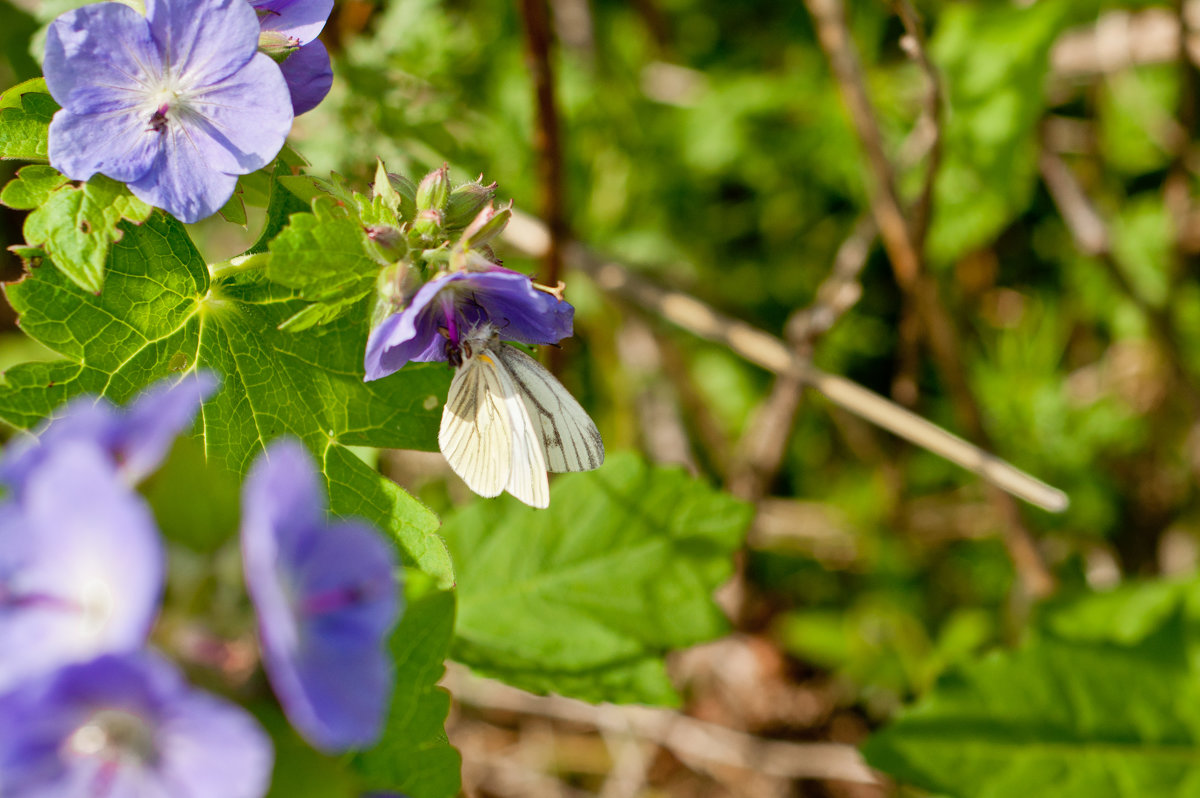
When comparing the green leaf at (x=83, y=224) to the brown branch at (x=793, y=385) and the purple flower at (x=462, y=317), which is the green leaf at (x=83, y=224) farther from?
the brown branch at (x=793, y=385)

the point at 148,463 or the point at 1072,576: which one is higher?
the point at 148,463

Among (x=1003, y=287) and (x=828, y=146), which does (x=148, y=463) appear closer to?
(x=828, y=146)

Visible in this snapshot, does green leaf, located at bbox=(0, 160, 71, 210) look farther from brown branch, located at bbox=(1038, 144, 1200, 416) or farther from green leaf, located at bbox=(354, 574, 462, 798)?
brown branch, located at bbox=(1038, 144, 1200, 416)

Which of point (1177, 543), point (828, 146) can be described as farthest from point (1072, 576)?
point (828, 146)

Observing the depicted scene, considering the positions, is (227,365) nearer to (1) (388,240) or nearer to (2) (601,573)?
(1) (388,240)

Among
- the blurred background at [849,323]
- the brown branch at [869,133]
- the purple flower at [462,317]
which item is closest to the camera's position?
the purple flower at [462,317]

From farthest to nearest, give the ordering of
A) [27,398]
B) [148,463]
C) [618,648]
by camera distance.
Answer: [618,648] < [27,398] < [148,463]

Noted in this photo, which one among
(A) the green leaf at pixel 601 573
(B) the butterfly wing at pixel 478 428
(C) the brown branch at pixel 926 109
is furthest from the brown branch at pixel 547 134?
(B) the butterfly wing at pixel 478 428
